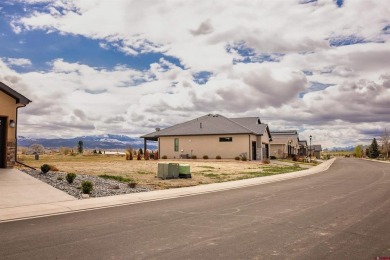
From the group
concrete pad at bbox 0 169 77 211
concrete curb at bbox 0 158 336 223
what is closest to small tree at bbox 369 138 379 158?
concrete curb at bbox 0 158 336 223

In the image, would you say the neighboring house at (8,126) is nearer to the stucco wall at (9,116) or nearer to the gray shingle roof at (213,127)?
the stucco wall at (9,116)

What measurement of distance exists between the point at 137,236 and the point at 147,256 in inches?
62.9

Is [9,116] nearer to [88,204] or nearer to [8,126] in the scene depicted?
[8,126]

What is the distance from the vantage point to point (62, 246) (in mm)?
7336

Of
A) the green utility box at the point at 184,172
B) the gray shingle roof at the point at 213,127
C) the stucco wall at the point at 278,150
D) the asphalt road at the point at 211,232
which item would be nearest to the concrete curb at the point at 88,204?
the asphalt road at the point at 211,232

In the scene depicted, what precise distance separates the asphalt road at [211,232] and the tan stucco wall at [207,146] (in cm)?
3428

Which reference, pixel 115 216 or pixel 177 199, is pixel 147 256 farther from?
pixel 177 199

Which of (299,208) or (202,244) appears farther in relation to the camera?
(299,208)

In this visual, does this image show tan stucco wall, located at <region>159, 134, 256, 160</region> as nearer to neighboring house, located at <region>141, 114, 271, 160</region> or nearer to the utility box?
neighboring house, located at <region>141, 114, 271, 160</region>

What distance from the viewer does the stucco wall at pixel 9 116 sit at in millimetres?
19984

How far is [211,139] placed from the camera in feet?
161

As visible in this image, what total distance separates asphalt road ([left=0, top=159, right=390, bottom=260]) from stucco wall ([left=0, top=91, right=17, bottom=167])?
10.8 metres

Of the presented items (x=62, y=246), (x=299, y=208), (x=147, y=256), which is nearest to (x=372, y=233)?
(x=299, y=208)

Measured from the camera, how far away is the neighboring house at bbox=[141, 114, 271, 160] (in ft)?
157
